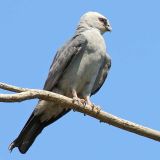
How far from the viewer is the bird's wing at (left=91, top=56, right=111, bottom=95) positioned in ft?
32.8

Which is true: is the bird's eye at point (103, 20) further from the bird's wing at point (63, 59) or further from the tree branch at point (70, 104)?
the tree branch at point (70, 104)

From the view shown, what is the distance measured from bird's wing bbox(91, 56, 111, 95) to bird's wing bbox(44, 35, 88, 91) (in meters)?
0.54

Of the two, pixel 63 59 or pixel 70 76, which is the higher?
pixel 63 59

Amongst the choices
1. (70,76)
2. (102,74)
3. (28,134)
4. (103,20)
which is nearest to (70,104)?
(28,134)

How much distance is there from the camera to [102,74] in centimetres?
1011

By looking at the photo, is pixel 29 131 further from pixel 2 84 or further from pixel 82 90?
pixel 2 84

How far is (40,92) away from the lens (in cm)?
691

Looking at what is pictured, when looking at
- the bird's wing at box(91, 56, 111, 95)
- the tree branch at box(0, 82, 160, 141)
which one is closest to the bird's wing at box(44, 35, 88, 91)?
the bird's wing at box(91, 56, 111, 95)

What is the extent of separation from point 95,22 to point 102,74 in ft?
3.92

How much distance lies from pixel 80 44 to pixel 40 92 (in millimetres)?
2896

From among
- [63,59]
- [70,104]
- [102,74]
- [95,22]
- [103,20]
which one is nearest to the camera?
[70,104]

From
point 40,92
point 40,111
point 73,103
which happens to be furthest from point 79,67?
point 40,92

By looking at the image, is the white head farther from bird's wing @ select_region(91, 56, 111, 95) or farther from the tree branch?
the tree branch

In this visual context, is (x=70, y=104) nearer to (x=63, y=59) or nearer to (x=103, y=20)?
(x=63, y=59)
